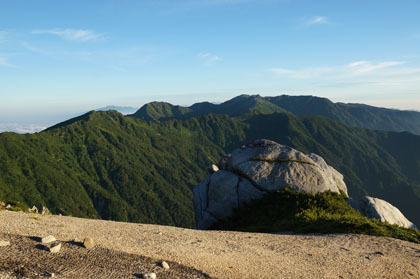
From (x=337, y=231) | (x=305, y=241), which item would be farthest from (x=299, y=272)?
(x=337, y=231)

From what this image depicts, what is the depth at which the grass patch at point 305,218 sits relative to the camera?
2262 cm

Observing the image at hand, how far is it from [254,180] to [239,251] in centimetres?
1865

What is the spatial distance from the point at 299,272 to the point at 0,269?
12.9m

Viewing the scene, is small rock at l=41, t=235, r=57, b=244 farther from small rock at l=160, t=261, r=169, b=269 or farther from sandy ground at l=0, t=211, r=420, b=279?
small rock at l=160, t=261, r=169, b=269

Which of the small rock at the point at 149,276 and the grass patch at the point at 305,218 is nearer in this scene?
the small rock at the point at 149,276

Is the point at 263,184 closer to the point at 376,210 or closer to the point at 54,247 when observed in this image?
the point at 376,210

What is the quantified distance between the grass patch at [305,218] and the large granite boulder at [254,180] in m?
1.25

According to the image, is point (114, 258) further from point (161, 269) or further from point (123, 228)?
point (123, 228)

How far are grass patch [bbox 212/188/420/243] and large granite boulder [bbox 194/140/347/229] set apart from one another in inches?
49.2

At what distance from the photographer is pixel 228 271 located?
12875 millimetres

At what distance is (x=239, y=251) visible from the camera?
52.9ft

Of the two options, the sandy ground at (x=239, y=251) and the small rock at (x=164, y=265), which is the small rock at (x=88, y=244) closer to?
the sandy ground at (x=239, y=251)

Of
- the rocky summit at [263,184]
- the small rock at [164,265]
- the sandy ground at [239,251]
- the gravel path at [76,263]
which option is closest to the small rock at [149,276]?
the gravel path at [76,263]

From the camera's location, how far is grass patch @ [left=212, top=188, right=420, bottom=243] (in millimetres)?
22625
